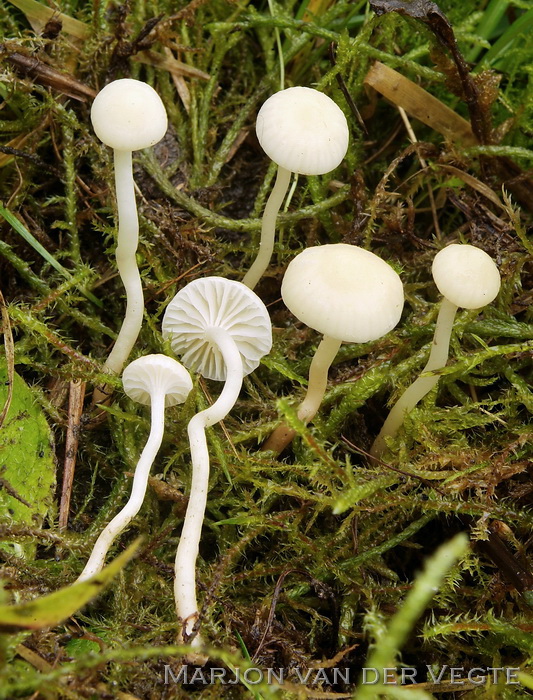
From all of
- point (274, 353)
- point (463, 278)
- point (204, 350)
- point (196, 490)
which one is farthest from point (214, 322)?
point (463, 278)

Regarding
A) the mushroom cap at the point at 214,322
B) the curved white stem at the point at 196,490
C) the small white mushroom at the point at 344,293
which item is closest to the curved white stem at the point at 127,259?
the mushroom cap at the point at 214,322

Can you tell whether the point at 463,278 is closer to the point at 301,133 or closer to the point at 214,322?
the point at 301,133

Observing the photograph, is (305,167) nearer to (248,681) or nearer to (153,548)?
(153,548)

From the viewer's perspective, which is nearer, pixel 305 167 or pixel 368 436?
pixel 305 167

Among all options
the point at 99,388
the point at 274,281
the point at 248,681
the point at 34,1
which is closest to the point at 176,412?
the point at 99,388

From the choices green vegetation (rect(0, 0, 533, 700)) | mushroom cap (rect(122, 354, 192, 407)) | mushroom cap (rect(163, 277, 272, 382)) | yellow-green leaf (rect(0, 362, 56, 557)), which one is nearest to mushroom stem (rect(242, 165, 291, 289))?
green vegetation (rect(0, 0, 533, 700))

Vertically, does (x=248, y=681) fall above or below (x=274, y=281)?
below

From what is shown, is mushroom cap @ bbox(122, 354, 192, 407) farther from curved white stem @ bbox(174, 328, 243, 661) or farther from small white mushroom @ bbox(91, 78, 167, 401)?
small white mushroom @ bbox(91, 78, 167, 401)

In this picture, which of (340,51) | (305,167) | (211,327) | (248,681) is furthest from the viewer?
(340,51)
